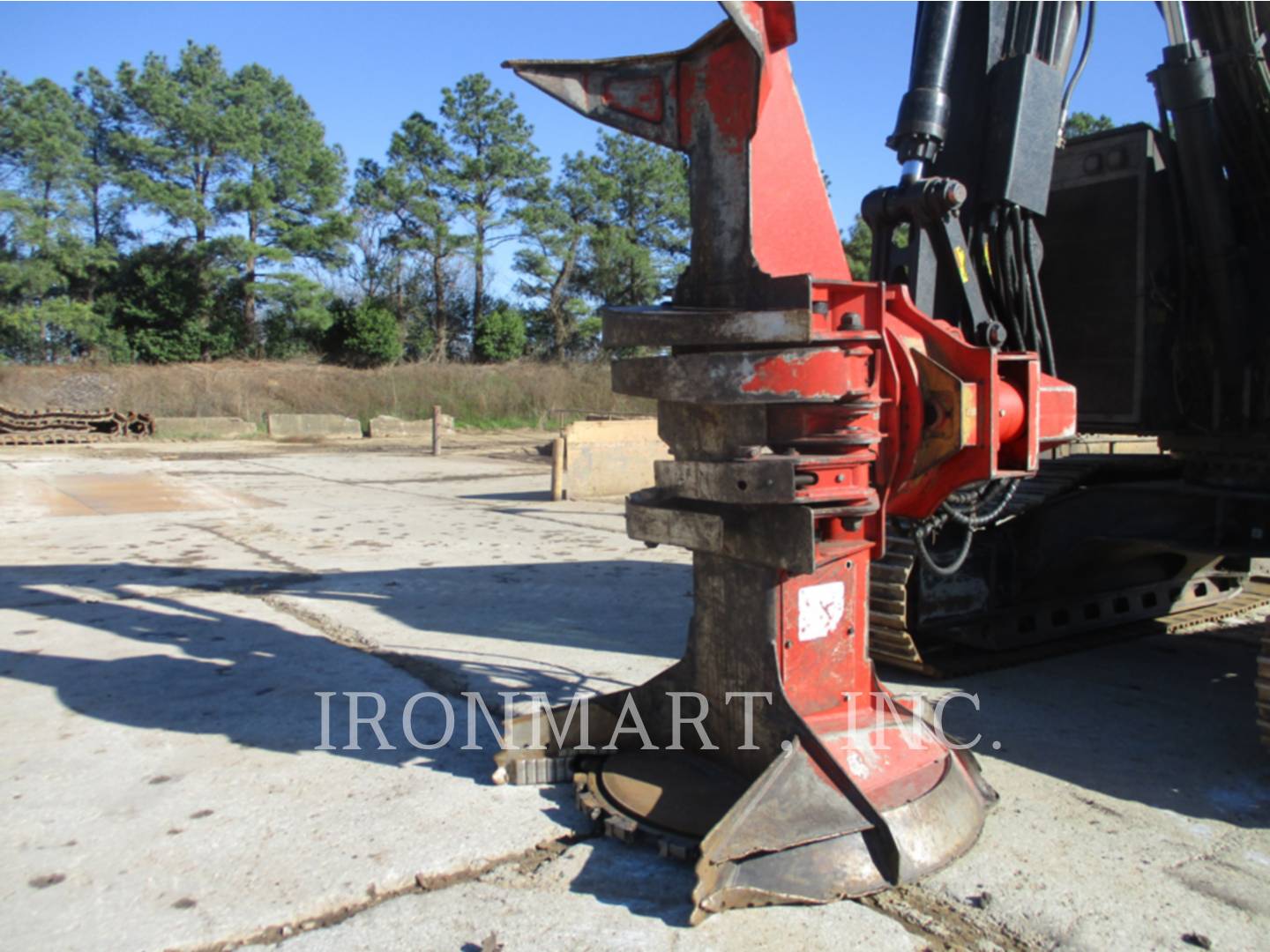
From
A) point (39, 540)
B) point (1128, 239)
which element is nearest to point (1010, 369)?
point (1128, 239)

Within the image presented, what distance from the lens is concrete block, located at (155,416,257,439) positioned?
2748 centimetres

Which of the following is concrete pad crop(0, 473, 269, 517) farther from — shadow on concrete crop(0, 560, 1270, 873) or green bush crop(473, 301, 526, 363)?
green bush crop(473, 301, 526, 363)

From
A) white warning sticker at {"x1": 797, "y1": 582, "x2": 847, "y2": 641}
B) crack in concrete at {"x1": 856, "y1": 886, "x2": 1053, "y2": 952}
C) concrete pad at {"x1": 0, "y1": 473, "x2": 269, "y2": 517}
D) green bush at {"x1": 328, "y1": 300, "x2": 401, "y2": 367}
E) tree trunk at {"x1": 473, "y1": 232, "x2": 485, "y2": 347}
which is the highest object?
tree trunk at {"x1": 473, "y1": 232, "x2": 485, "y2": 347}

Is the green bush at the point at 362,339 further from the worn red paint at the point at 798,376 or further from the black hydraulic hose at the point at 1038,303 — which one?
the worn red paint at the point at 798,376

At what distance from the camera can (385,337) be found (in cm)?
4291

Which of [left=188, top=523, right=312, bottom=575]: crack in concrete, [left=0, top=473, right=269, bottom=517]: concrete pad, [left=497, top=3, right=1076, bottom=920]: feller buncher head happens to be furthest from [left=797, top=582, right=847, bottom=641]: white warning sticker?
[left=0, top=473, right=269, bottom=517]: concrete pad

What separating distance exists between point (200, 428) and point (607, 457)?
Result: 19093mm

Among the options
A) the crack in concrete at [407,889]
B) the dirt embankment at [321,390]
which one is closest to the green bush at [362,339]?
the dirt embankment at [321,390]

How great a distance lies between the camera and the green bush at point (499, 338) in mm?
46812

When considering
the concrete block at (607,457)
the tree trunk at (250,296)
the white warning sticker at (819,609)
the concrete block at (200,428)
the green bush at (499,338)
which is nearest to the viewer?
the white warning sticker at (819,609)

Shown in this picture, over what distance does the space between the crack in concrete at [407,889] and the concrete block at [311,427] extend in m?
26.6

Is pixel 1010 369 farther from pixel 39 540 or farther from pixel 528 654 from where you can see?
pixel 39 540

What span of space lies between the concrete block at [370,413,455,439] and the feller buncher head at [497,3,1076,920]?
2744 cm

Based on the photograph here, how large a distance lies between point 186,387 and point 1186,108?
3275cm
